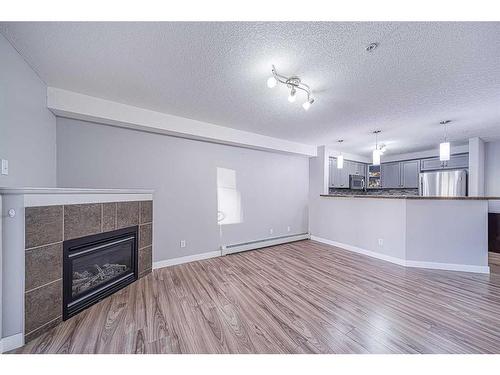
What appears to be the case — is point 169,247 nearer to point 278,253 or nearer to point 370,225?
point 278,253

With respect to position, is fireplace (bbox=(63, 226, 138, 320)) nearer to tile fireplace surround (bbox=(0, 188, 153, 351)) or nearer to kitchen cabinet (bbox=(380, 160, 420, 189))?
tile fireplace surround (bbox=(0, 188, 153, 351))

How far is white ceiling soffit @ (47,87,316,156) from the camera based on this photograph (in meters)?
2.22

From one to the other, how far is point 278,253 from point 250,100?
281 cm

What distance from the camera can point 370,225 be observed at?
3.62 m

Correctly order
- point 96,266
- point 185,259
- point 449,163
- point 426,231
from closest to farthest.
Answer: point 96,266
point 426,231
point 185,259
point 449,163

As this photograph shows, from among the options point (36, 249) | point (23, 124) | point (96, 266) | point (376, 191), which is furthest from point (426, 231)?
point (23, 124)

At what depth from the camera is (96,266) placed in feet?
7.22

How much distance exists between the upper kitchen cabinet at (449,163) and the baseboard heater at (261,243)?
3.93 metres

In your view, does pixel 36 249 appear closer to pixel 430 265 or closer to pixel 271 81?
pixel 271 81

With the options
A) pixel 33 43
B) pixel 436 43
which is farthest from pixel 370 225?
pixel 33 43

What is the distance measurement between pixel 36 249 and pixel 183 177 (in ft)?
6.29

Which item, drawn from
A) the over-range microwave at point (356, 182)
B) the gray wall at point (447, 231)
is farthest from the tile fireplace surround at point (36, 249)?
the over-range microwave at point (356, 182)

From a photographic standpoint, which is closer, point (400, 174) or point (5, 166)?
point (5, 166)

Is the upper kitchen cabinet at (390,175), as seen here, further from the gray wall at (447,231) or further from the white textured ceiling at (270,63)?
the gray wall at (447,231)
